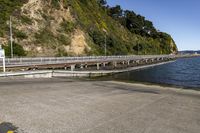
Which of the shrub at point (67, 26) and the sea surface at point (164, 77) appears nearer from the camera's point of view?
the sea surface at point (164, 77)

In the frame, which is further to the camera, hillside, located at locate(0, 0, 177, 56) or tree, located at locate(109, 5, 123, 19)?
tree, located at locate(109, 5, 123, 19)

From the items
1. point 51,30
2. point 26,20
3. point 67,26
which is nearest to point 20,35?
point 26,20

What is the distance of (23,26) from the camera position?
49.7 meters

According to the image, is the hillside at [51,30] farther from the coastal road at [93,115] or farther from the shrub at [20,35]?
the coastal road at [93,115]

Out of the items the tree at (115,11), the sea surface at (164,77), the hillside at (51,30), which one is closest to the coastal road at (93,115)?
the sea surface at (164,77)

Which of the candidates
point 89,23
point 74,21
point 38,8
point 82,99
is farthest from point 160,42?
point 82,99

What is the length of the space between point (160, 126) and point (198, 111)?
321 centimetres

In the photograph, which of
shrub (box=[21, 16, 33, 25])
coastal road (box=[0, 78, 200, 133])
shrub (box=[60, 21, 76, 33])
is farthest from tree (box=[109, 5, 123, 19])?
coastal road (box=[0, 78, 200, 133])

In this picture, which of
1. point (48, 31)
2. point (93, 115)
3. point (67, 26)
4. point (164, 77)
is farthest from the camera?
point (67, 26)

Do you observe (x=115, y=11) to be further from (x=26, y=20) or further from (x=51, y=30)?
(x=26, y=20)

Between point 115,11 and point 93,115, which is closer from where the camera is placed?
point 93,115

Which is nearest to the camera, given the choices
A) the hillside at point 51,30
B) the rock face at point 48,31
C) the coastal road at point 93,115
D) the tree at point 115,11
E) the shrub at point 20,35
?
the coastal road at point 93,115

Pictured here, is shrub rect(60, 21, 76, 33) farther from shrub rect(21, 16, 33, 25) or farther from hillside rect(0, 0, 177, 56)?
shrub rect(21, 16, 33, 25)

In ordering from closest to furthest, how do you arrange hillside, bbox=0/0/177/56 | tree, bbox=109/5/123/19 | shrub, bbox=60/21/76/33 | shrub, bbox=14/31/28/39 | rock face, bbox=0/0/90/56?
shrub, bbox=14/31/28/39 → hillside, bbox=0/0/177/56 → rock face, bbox=0/0/90/56 → shrub, bbox=60/21/76/33 → tree, bbox=109/5/123/19
